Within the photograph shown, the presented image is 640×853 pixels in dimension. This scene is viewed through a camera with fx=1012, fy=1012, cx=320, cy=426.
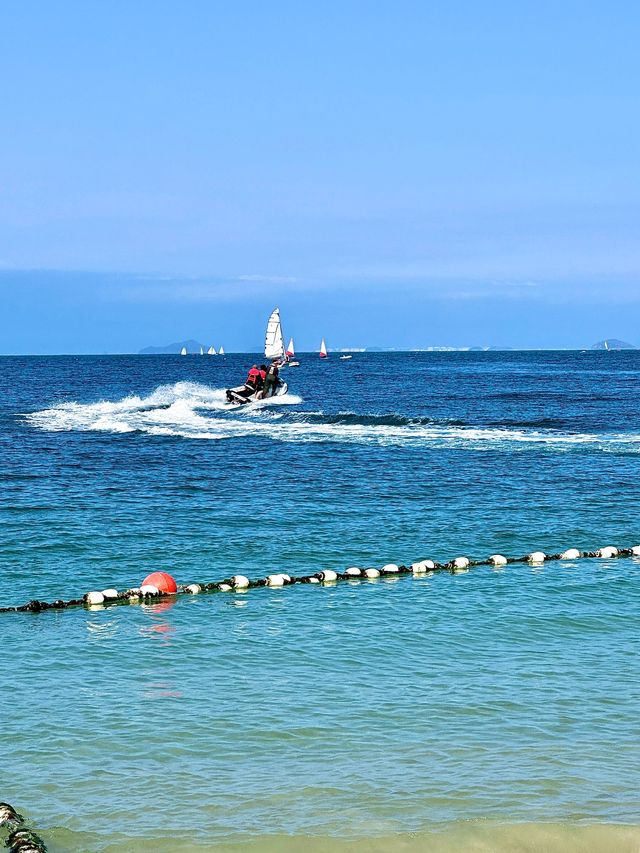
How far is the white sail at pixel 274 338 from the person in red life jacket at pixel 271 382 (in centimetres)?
1275

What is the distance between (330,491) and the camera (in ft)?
107

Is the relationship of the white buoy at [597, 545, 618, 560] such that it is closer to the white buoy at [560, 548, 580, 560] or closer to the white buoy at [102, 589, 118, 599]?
the white buoy at [560, 548, 580, 560]

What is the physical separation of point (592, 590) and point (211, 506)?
43.7 feet

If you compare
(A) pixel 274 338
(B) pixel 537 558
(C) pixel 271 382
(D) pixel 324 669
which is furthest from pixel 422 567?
(A) pixel 274 338

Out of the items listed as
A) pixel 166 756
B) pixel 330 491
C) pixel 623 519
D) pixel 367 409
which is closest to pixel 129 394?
pixel 367 409

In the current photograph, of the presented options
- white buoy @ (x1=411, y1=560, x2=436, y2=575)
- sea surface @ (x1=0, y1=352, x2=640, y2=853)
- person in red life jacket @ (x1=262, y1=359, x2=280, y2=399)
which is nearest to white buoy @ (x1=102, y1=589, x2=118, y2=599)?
sea surface @ (x1=0, y1=352, x2=640, y2=853)

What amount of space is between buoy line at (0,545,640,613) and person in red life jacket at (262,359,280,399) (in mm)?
58100

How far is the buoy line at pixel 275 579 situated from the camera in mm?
18625

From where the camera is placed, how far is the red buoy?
1920cm

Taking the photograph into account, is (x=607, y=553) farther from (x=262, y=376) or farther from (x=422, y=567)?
(x=262, y=376)

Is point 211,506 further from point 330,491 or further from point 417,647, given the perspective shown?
point 417,647

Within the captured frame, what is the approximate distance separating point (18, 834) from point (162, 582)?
9933mm

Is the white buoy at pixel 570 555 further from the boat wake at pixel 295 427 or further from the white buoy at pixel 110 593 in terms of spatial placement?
the boat wake at pixel 295 427

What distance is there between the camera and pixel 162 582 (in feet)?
63.1
